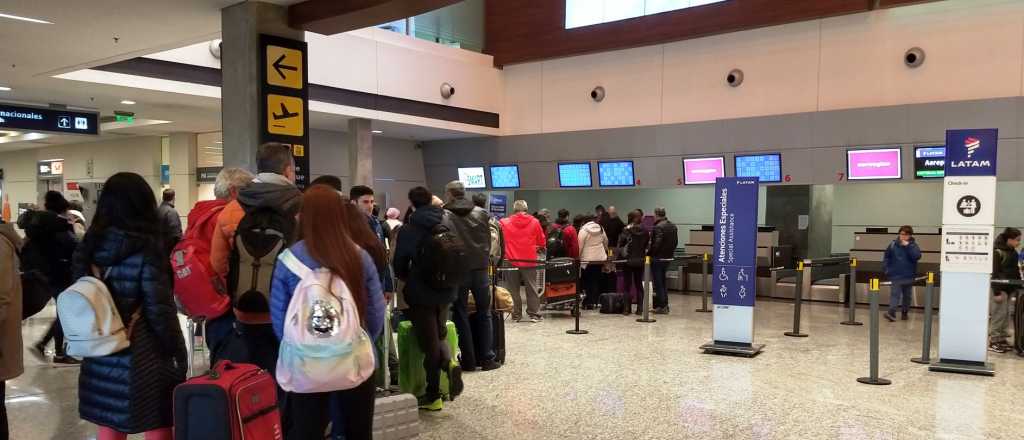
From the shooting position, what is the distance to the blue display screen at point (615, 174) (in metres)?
14.2

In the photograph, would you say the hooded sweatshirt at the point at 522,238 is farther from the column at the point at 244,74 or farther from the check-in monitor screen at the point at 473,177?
the check-in monitor screen at the point at 473,177

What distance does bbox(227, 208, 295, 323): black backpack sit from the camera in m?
3.49

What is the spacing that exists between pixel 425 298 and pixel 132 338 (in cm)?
212

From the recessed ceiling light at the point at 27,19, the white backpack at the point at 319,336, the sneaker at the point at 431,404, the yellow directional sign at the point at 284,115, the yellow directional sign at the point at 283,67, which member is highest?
the recessed ceiling light at the point at 27,19

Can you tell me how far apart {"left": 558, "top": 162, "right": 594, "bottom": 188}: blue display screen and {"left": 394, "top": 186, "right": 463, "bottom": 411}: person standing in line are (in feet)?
31.7

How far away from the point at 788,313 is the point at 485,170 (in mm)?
7330

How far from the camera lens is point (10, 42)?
275 inches

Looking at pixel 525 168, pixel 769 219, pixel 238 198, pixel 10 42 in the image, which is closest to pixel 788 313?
pixel 769 219

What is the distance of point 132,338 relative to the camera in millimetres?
3250

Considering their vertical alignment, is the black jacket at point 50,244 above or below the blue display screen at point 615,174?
below

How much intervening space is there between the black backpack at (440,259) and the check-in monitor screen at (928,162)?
9.08 metres

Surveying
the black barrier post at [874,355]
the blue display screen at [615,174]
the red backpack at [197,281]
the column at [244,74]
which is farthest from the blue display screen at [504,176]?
the red backpack at [197,281]

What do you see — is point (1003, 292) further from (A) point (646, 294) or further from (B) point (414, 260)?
(B) point (414, 260)

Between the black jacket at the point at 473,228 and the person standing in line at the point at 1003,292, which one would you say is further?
the person standing in line at the point at 1003,292
